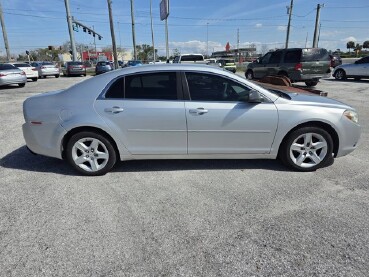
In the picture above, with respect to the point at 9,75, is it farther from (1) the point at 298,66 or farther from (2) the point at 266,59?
(1) the point at 298,66

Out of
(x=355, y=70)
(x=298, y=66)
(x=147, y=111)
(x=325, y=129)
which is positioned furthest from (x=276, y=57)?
(x=147, y=111)

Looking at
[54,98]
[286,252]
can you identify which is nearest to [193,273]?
[286,252]

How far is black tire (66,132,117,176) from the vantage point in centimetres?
383

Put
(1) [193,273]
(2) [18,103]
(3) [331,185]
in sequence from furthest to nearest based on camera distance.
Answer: (2) [18,103]
(3) [331,185]
(1) [193,273]

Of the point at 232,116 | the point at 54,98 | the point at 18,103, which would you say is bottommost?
the point at 18,103

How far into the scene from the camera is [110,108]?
12.2 feet

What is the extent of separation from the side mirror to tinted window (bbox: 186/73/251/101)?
8 centimetres

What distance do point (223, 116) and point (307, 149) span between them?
1325 mm

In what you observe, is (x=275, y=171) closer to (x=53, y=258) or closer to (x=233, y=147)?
(x=233, y=147)

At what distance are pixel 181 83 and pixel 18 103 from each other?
888cm

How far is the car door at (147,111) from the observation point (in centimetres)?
371

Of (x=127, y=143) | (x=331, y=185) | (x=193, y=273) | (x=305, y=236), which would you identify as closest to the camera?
(x=193, y=273)

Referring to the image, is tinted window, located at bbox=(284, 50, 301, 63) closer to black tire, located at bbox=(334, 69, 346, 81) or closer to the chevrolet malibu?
black tire, located at bbox=(334, 69, 346, 81)

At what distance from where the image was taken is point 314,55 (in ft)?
42.4
